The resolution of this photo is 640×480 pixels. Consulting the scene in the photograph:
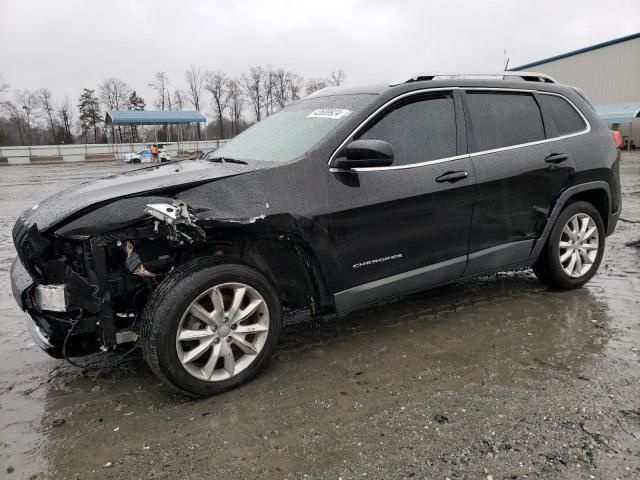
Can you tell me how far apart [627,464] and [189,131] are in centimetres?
7017

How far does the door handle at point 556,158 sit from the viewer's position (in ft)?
13.1

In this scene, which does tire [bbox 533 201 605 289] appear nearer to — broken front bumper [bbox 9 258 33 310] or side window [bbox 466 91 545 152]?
side window [bbox 466 91 545 152]

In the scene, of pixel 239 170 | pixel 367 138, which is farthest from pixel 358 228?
pixel 239 170

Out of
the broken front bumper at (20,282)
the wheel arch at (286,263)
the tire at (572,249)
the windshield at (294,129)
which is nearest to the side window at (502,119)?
the tire at (572,249)

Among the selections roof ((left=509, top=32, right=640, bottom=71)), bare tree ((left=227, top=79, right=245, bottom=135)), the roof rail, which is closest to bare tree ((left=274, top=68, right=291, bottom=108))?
bare tree ((left=227, top=79, right=245, bottom=135))

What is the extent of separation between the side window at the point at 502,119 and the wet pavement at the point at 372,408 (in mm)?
1405

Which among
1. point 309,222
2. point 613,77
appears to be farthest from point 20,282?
point 613,77

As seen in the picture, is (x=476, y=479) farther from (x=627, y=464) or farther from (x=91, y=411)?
(x=91, y=411)

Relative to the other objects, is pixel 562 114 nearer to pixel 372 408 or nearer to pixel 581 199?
pixel 581 199

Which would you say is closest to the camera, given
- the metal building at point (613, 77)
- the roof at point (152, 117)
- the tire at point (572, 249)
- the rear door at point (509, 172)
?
the rear door at point (509, 172)

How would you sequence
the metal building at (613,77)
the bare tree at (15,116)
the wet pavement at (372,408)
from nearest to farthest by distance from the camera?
1. the wet pavement at (372,408)
2. the metal building at (613,77)
3. the bare tree at (15,116)

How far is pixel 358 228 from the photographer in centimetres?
318

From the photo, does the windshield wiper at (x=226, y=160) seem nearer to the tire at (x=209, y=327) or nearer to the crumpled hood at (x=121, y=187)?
the crumpled hood at (x=121, y=187)

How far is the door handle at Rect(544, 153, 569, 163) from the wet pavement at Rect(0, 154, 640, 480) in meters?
1.25
